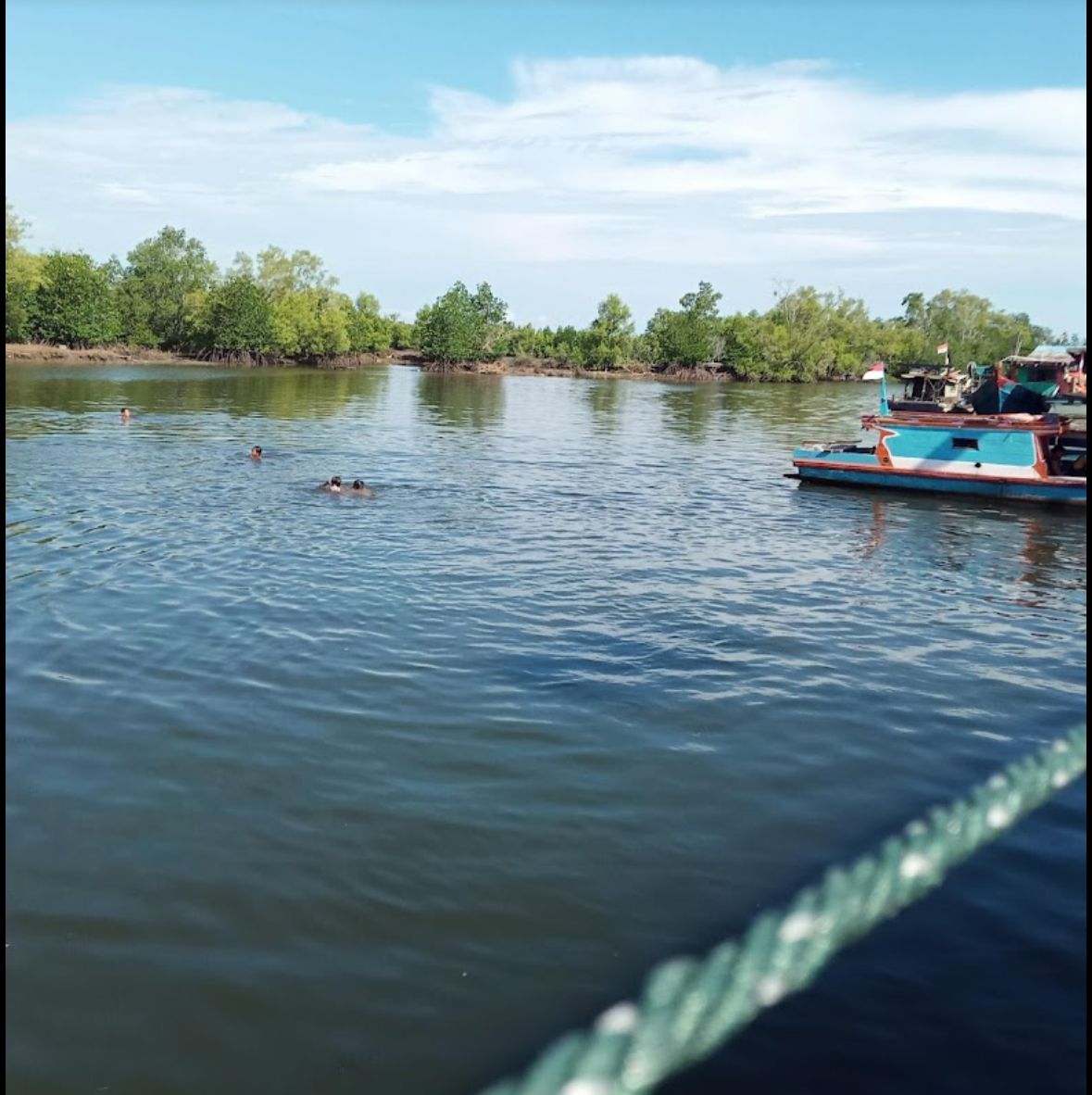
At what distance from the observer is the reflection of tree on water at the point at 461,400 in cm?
4816

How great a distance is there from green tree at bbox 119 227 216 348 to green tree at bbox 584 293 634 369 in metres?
48.9

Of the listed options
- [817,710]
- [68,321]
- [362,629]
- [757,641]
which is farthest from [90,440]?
[68,321]

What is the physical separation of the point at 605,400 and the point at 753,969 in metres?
68.2

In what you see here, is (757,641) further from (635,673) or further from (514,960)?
(514,960)

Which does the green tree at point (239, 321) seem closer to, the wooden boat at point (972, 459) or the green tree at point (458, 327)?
the green tree at point (458, 327)

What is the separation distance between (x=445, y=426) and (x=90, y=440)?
16.2 metres

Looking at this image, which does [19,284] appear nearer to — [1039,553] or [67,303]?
[67,303]

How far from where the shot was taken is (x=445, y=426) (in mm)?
43219

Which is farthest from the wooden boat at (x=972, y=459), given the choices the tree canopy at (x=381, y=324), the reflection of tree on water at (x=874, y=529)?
the tree canopy at (x=381, y=324)

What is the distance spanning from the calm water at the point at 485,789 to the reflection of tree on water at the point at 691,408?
93.5ft

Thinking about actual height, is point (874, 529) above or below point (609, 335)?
below

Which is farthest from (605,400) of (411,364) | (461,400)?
(411,364)

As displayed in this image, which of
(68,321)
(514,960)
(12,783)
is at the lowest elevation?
(514,960)

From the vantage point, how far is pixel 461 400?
63.7 metres
